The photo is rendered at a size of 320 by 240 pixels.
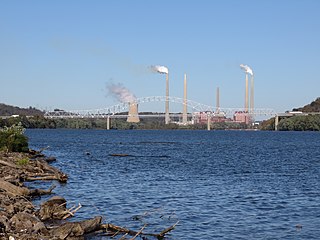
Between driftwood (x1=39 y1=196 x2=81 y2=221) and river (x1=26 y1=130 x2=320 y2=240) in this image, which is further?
river (x1=26 y1=130 x2=320 y2=240)

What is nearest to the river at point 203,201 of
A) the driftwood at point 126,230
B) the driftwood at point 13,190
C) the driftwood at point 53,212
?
the driftwood at point 126,230

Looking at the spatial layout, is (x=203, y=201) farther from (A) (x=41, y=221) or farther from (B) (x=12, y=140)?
(B) (x=12, y=140)

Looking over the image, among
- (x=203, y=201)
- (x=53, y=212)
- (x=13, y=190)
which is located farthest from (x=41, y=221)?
(x=203, y=201)

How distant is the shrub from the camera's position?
37500mm

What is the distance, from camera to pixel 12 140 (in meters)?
38.1

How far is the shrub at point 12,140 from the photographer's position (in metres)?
37.5

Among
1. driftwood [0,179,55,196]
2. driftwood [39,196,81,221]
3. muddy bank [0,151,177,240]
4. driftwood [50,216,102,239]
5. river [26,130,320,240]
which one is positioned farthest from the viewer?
driftwood [0,179,55,196]

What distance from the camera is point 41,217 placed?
16078 mm

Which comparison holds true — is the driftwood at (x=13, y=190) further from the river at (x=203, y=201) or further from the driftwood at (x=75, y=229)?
the driftwood at (x=75, y=229)

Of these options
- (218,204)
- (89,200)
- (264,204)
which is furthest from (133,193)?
(264,204)

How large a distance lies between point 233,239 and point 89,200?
7.74m

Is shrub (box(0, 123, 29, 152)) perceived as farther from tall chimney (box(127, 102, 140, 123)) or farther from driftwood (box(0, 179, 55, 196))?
tall chimney (box(127, 102, 140, 123))

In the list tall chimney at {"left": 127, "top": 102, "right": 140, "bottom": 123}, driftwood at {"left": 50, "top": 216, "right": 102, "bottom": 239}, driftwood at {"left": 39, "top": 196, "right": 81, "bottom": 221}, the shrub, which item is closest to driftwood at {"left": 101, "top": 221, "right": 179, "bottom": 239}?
driftwood at {"left": 50, "top": 216, "right": 102, "bottom": 239}

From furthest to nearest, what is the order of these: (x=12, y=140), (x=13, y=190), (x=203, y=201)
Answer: (x=12, y=140) → (x=203, y=201) → (x=13, y=190)
